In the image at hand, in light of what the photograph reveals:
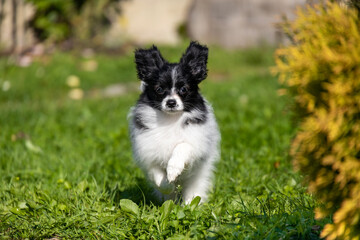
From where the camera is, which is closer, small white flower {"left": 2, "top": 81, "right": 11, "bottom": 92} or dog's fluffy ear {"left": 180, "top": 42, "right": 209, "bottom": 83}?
dog's fluffy ear {"left": 180, "top": 42, "right": 209, "bottom": 83}

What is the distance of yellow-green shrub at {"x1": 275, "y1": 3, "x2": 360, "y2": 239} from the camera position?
2.05 metres

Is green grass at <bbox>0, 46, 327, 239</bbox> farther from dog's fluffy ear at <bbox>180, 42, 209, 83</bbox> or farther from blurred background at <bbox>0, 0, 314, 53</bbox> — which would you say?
blurred background at <bbox>0, 0, 314, 53</bbox>

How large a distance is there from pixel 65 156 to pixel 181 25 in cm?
1102

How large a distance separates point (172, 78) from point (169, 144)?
52cm

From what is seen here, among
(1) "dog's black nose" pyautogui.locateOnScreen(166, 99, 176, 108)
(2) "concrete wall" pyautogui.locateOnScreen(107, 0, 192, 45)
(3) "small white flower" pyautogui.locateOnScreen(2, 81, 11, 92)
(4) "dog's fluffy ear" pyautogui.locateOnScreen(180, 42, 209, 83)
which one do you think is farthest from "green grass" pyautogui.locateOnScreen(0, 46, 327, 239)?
(2) "concrete wall" pyautogui.locateOnScreen(107, 0, 192, 45)

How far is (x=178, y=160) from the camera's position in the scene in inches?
124

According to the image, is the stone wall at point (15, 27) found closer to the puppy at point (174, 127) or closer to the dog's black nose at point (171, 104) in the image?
the puppy at point (174, 127)

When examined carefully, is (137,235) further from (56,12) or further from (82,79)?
(56,12)

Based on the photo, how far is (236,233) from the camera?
2.56m

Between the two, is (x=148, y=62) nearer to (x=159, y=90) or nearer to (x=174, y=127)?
(x=159, y=90)

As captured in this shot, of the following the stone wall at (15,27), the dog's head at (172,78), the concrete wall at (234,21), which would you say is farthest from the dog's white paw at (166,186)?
the concrete wall at (234,21)

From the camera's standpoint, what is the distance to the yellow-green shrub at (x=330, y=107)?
205cm

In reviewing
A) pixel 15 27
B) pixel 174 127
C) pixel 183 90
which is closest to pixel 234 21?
pixel 15 27

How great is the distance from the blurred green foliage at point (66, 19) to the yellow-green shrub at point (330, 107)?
1052 centimetres
